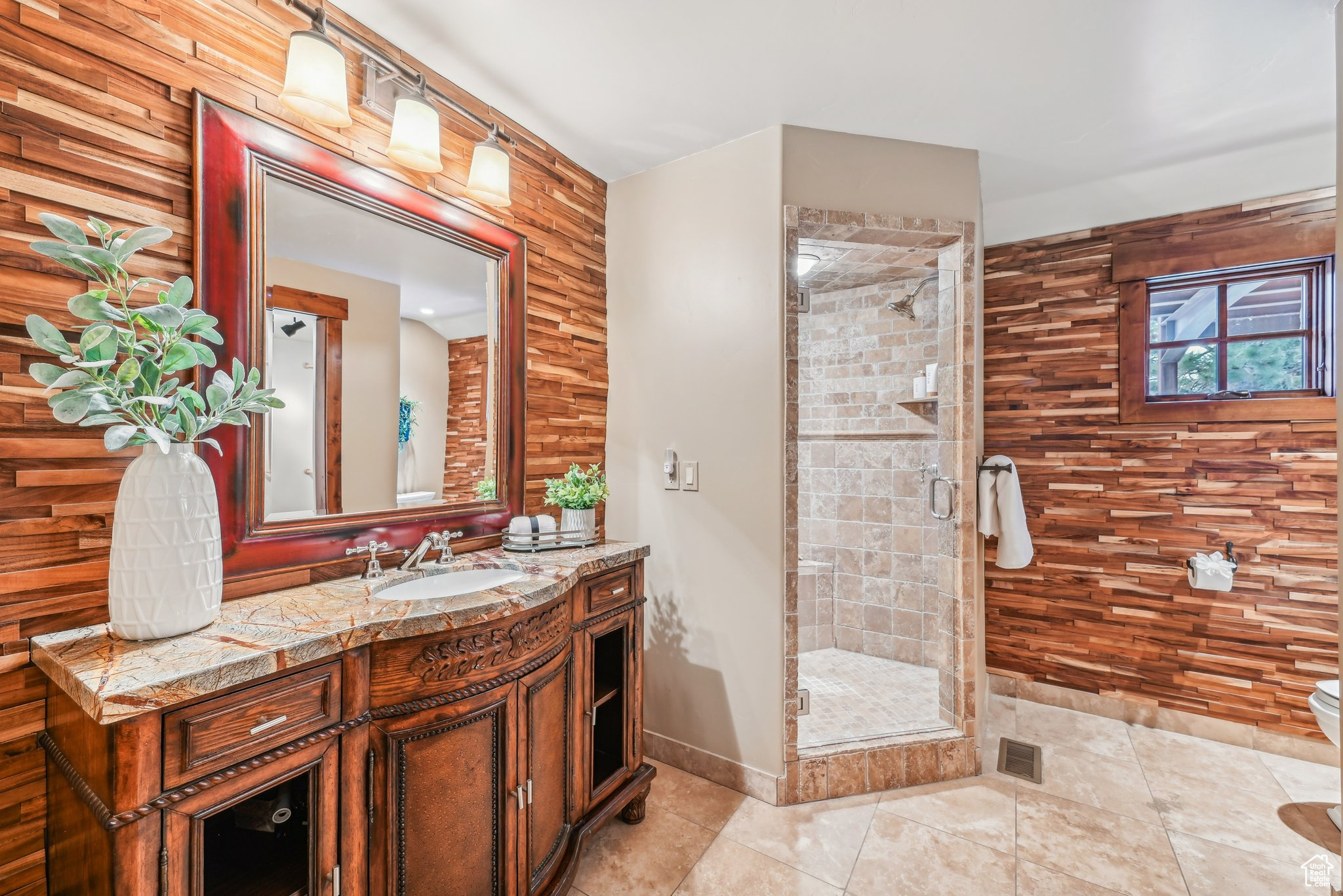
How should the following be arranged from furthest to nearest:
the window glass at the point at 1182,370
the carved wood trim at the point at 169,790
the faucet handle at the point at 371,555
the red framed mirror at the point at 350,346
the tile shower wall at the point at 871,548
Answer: the tile shower wall at the point at 871,548
the window glass at the point at 1182,370
the faucet handle at the point at 371,555
the red framed mirror at the point at 350,346
the carved wood trim at the point at 169,790

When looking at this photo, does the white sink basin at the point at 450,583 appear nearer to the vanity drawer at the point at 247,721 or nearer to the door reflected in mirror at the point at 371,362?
the door reflected in mirror at the point at 371,362

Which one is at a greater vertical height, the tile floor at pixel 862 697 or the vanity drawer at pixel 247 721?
the vanity drawer at pixel 247 721

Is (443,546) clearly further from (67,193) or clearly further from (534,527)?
(67,193)

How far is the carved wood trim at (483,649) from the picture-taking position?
124 centimetres

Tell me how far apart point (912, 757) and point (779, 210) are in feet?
7.51

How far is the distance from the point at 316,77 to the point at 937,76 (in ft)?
6.33

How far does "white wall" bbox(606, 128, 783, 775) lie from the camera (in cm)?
215

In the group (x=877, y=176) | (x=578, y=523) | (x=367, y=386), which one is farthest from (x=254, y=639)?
(x=877, y=176)

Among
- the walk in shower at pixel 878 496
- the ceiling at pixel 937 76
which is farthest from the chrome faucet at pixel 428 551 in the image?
the ceiling at pixel 937 76

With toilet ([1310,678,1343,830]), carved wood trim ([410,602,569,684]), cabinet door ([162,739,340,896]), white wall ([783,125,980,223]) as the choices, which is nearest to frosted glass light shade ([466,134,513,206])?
white wall ([783,125,980,223])

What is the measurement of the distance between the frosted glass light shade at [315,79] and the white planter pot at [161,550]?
917 millimetres

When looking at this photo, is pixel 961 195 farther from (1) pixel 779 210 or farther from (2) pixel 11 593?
(2) pixel 11 593

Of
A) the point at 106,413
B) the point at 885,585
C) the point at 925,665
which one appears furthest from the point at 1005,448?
the point at 106,413

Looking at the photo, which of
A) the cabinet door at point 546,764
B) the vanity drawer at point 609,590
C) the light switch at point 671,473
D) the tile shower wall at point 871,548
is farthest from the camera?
the tile shower wall at point 871,548
